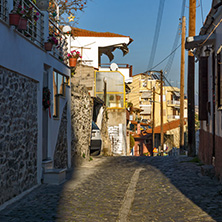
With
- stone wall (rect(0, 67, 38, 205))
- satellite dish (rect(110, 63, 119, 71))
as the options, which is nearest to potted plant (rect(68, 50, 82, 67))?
stone wall (rect(0, 67, 38, 205))

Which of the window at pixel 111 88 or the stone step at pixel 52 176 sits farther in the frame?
the window at pixel 111 88

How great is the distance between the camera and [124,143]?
3503cm

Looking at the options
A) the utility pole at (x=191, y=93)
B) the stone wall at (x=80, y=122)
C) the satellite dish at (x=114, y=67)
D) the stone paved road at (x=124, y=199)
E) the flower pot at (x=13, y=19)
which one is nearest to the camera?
the stone paved road at (x=124, y=199)

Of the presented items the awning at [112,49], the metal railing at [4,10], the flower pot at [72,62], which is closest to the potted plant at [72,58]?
the flower pot at [72,62]

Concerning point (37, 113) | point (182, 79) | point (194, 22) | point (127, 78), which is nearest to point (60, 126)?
point (37, 113)

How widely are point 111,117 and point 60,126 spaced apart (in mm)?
19473

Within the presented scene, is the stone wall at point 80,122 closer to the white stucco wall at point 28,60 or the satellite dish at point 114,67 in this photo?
the white stucco wall at point 28,60

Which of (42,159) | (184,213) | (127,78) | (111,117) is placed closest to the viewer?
(184,213)

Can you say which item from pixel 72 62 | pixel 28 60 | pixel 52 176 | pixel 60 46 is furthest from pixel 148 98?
pixel 28 60

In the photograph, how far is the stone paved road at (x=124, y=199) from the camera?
7.68 metres

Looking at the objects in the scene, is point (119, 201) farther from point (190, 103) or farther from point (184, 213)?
point (190, 103)

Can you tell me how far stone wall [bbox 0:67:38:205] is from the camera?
341 inches

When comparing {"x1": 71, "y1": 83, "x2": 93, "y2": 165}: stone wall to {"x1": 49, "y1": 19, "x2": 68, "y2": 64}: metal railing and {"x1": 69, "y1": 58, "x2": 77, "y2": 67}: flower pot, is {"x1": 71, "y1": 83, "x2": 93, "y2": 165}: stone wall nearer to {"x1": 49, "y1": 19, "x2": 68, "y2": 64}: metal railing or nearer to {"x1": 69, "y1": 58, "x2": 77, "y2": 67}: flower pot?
{"x1": 69, "y1": 58, "x2": 77, "y2": 67}: flower pot

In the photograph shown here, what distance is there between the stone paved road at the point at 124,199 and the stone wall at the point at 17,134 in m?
0.42
